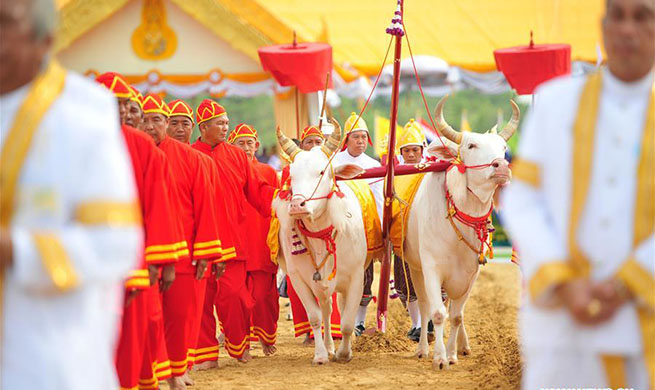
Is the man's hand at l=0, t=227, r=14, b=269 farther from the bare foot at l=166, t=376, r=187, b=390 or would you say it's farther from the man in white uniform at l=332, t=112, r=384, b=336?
the man in white uniform at l=332, t=112, r=384, b=336

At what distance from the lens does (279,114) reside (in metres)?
19.1

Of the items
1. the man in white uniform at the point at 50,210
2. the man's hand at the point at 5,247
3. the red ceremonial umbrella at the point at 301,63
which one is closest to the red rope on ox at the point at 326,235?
the man in white uniform at the point at 50,210

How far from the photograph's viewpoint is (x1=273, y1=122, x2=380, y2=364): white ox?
9305 mm

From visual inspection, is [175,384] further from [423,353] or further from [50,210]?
[50,210]

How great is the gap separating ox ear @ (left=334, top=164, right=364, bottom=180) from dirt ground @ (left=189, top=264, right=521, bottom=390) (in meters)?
1.66

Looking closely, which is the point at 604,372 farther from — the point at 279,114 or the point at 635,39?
the point at 279,114

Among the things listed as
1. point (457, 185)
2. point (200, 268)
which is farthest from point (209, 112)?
point (200, 268)

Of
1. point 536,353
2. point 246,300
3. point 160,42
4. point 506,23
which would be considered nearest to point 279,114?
point 160,42

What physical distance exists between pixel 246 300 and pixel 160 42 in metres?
10.8

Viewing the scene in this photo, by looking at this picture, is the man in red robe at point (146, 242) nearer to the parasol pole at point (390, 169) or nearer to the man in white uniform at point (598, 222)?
the man in white uniform at point (598, 222)

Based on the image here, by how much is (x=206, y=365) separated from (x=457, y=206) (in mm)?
2575

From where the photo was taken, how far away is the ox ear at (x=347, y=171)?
31.1ft

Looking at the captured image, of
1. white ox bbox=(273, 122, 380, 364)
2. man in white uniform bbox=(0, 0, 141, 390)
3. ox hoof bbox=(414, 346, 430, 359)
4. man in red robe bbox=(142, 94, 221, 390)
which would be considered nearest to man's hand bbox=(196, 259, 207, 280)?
man in red robe bbox=(142, 94, 221, 390)

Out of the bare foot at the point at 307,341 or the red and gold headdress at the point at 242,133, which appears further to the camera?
the bare foot at the point at 307,341
